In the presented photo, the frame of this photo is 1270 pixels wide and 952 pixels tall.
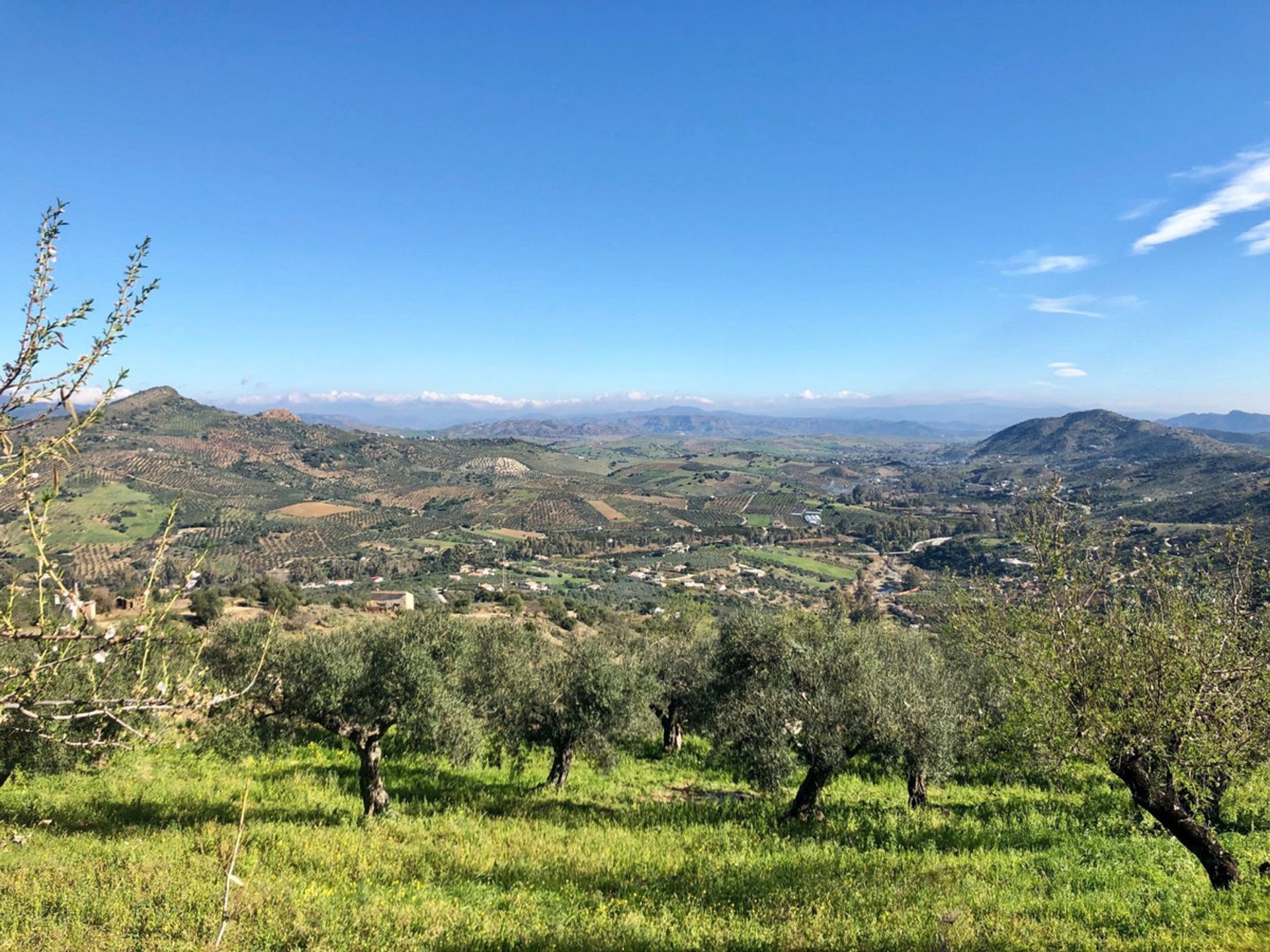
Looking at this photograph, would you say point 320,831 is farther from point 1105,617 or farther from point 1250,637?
point 1250,637

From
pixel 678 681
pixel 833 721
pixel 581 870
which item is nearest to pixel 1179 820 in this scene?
pixel 833 721

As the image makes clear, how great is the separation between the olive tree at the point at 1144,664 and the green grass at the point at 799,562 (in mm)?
148667

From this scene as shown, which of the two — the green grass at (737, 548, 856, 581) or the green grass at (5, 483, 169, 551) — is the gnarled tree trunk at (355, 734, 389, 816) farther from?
the green grass at (5, 483, 169, 551)

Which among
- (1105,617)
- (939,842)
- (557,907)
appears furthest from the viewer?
(939,842)

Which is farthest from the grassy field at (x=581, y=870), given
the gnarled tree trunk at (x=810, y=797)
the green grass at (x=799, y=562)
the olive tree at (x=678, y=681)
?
Result: the green grass at (x=799, y=562)

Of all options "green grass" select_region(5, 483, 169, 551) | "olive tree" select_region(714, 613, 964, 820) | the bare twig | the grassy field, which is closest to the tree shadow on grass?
the grassy field

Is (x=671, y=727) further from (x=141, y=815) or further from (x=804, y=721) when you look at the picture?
(x=141, y=815)

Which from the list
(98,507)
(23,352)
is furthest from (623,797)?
(98,507)

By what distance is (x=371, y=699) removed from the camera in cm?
2123

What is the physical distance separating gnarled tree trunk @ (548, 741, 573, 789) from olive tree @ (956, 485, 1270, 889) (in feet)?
A: 57.6

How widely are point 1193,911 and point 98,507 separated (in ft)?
733

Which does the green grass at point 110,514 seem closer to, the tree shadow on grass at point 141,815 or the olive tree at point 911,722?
the tree shadow on grass at point 141,815

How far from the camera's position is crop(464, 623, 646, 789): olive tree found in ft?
85.2

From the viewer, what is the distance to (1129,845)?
701 inches
